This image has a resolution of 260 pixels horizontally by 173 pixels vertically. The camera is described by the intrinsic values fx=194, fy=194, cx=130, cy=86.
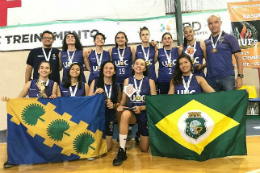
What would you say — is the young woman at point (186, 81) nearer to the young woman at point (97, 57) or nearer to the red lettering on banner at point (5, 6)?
the young woman at point (97, 57)

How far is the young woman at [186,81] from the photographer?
283cm

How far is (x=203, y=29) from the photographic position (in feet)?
17.8

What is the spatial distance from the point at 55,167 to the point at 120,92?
143cm

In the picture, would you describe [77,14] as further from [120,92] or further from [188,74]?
[188,74]

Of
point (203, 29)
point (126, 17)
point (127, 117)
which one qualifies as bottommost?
point (127, 117)

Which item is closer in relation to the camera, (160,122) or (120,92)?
(160,122)

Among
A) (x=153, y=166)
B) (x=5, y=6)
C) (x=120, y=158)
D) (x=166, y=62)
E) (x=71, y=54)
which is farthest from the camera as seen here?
(x=5, y=6)

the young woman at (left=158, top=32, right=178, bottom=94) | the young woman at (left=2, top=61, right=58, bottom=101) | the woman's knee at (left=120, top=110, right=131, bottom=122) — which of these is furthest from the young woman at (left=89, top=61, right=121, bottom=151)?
the young woman at (left=158, top=32, right=178, bottom=94)

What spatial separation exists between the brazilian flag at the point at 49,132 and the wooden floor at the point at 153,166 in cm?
10

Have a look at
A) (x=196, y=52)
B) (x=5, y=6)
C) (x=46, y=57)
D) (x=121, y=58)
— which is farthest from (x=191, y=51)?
(x=5, y=6)

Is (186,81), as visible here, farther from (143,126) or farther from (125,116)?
(125,116)

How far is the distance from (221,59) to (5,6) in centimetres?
583

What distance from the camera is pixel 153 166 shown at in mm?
2449

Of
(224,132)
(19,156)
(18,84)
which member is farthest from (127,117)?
(18,84)
